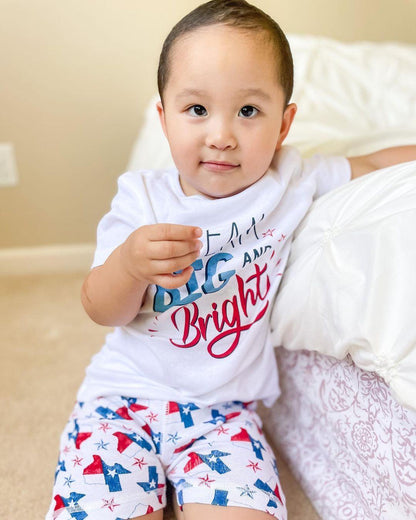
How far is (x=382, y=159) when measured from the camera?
40.2 inches

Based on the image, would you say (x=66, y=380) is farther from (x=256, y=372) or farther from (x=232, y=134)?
(x=232, y=134)

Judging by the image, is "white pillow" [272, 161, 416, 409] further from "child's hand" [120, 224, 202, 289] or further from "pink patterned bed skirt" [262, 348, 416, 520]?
"child's hand" [120, 224, 202, 289]

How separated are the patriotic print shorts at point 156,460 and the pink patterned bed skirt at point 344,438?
10 cm

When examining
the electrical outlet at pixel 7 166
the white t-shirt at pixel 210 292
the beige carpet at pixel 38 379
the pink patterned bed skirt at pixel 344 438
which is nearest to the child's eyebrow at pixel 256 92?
the white t-shirt at pixel 210 292

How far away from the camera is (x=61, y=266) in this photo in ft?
6.10

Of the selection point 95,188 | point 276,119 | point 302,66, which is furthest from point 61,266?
point 276,119

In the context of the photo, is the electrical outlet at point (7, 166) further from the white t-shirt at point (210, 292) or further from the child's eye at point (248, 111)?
the child's eye at point (248, 111)

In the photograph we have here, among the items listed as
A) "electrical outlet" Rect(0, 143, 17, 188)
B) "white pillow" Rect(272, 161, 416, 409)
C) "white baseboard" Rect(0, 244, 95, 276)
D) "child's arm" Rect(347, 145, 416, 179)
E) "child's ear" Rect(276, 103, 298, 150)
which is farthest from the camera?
"white baseboard" Rect(0, 244, 95, 276)

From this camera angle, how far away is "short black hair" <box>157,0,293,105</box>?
804mm

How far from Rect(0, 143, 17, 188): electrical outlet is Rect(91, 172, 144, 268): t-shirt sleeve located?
3.02ft

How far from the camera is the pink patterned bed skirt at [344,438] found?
771mm

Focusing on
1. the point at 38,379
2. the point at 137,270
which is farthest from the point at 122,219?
the point at 38,379

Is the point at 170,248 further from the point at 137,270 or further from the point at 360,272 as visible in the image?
the point at 360,272

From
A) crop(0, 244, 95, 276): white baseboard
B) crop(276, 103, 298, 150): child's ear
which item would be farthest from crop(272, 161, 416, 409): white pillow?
crop(0, 244, 95, 276): white baseboard
